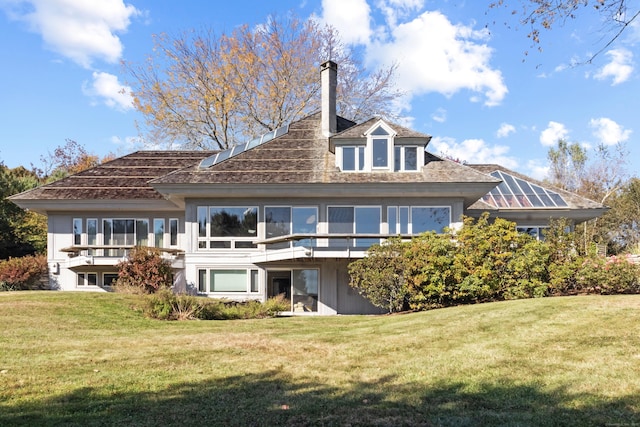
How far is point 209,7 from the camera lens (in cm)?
2522

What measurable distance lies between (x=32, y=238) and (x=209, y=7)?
1885 cm

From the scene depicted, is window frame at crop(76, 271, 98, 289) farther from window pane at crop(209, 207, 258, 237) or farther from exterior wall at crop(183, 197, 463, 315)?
window pane at crop(209, 207, 258, 237)

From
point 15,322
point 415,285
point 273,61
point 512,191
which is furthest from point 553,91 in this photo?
point 273,61

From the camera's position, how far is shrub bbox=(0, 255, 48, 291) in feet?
75.7

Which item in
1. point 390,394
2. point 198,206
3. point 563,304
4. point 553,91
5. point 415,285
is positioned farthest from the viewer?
point 198,206

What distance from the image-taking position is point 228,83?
37.8 metres

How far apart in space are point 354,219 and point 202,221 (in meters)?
6.80

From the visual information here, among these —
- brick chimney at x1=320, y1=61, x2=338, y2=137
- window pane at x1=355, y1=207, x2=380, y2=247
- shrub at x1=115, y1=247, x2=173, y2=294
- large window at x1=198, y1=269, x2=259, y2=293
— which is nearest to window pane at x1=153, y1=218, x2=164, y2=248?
shrub at x1=115, y1=247, x2=173, y2=294

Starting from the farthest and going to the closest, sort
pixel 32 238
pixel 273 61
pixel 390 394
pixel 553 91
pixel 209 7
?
pixel 273 61
pixel 32 238
pixel 209 7
pixel 553 91
pixel 390 394

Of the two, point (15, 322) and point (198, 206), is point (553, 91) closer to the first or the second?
point (198, 206)

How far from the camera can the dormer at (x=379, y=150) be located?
70.7ft

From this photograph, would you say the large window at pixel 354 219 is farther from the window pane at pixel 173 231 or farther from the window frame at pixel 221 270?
the window pane at pixel 173 231

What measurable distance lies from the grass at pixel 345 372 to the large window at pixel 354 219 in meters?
8.89

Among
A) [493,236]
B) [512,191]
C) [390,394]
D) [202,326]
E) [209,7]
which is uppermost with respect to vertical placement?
[209,7]
